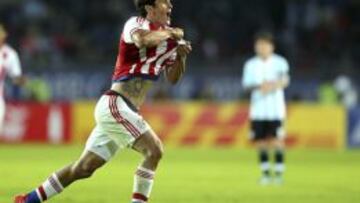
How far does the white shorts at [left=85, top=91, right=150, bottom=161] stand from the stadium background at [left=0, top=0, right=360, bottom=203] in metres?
9.79

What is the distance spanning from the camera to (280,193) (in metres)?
13.7

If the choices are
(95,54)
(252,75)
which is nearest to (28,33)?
(95,54)

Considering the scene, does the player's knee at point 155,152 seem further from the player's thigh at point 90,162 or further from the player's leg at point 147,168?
the player's thigh at point 90,162

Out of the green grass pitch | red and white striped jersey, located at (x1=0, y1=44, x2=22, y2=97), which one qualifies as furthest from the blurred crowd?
red and white striped jersey, located at (x1=0, y1=44, x2=22, y2=97)

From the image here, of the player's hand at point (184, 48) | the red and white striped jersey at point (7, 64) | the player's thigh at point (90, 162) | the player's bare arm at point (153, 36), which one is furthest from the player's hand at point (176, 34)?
the red and white striped jersey at point (7, 64)

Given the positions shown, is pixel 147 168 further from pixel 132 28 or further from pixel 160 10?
pixel 160 10

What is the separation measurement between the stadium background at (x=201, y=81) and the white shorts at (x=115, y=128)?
9.79m

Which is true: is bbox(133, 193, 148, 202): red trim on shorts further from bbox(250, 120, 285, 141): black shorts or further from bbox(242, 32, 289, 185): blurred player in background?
bbox(250, 120, 285, 141): black shorts

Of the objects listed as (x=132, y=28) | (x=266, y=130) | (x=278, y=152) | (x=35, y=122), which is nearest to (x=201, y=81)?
(x=35, y=122)

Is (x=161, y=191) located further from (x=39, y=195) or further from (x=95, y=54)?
(x=95, y=54)

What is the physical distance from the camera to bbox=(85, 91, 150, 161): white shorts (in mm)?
9867

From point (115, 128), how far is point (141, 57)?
77 cm

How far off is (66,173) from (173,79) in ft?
4.88

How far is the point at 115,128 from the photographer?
991cm
